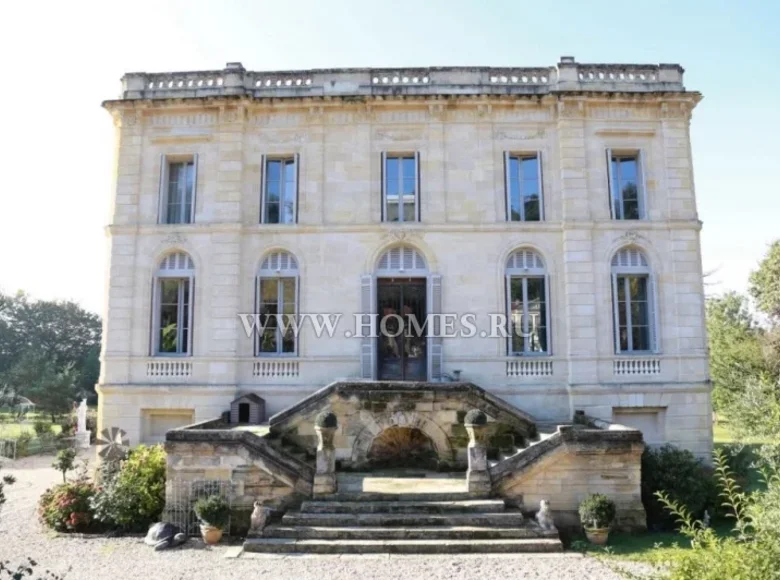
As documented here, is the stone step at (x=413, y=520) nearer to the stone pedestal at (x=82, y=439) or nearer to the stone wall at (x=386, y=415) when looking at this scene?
the stone wall at (x=386, y=415)

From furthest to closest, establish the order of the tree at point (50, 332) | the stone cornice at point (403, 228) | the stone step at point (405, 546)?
the tree at point (50, 332)
the stone cornice at point (403, 228)
the stone step at point (405, 546)

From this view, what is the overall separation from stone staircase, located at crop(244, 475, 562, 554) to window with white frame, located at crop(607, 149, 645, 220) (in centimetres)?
889

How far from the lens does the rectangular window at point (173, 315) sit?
50.4ft

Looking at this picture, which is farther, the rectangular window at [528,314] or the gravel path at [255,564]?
the rectangular window at [528,314]

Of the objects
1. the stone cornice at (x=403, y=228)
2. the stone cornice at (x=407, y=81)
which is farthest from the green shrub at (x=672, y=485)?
the stone cornice at (x=407, y=81)

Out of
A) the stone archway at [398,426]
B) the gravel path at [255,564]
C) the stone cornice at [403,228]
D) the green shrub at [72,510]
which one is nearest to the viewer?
the gravel path at [255,564]

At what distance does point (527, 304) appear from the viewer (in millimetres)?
15234

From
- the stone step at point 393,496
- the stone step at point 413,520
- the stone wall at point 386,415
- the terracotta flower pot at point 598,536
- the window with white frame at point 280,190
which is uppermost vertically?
the window with white frame at point 280,190

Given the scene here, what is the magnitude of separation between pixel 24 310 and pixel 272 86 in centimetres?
4432

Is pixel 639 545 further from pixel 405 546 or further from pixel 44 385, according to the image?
pixel 44 385

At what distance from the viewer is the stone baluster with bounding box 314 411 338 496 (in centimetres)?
1102

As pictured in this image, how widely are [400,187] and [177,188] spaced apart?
626cm

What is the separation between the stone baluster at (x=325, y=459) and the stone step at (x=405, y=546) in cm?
127

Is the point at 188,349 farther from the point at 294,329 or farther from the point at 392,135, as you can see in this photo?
the point at 392,135
